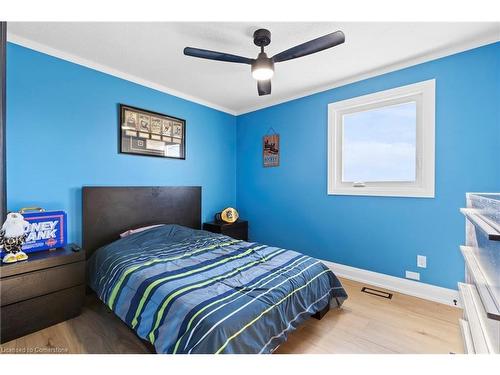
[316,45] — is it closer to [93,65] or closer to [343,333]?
[343,333]

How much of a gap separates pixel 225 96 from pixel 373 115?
1955 millimetres

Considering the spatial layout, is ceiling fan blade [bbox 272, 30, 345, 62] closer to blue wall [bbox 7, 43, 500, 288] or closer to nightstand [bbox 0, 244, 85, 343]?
blue wall [bbox 7, 43, 500, 288]

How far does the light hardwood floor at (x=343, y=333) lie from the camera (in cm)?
154

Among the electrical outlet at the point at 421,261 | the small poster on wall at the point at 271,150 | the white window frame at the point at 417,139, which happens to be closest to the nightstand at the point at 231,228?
the small poster on wall at the point at 271,150

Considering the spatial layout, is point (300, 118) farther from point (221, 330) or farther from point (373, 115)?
point (221, 330)

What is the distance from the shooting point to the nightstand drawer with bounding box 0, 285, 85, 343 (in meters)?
1.56

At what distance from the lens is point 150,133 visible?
2785 mm

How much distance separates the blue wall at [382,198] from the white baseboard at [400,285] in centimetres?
6

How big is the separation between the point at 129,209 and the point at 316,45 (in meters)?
2.43

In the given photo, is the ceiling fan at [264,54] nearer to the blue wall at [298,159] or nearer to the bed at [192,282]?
the blue wall at [298,159]

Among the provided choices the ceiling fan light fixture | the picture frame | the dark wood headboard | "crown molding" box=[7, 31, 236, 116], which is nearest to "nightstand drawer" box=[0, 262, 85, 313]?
the dark wood headboard
